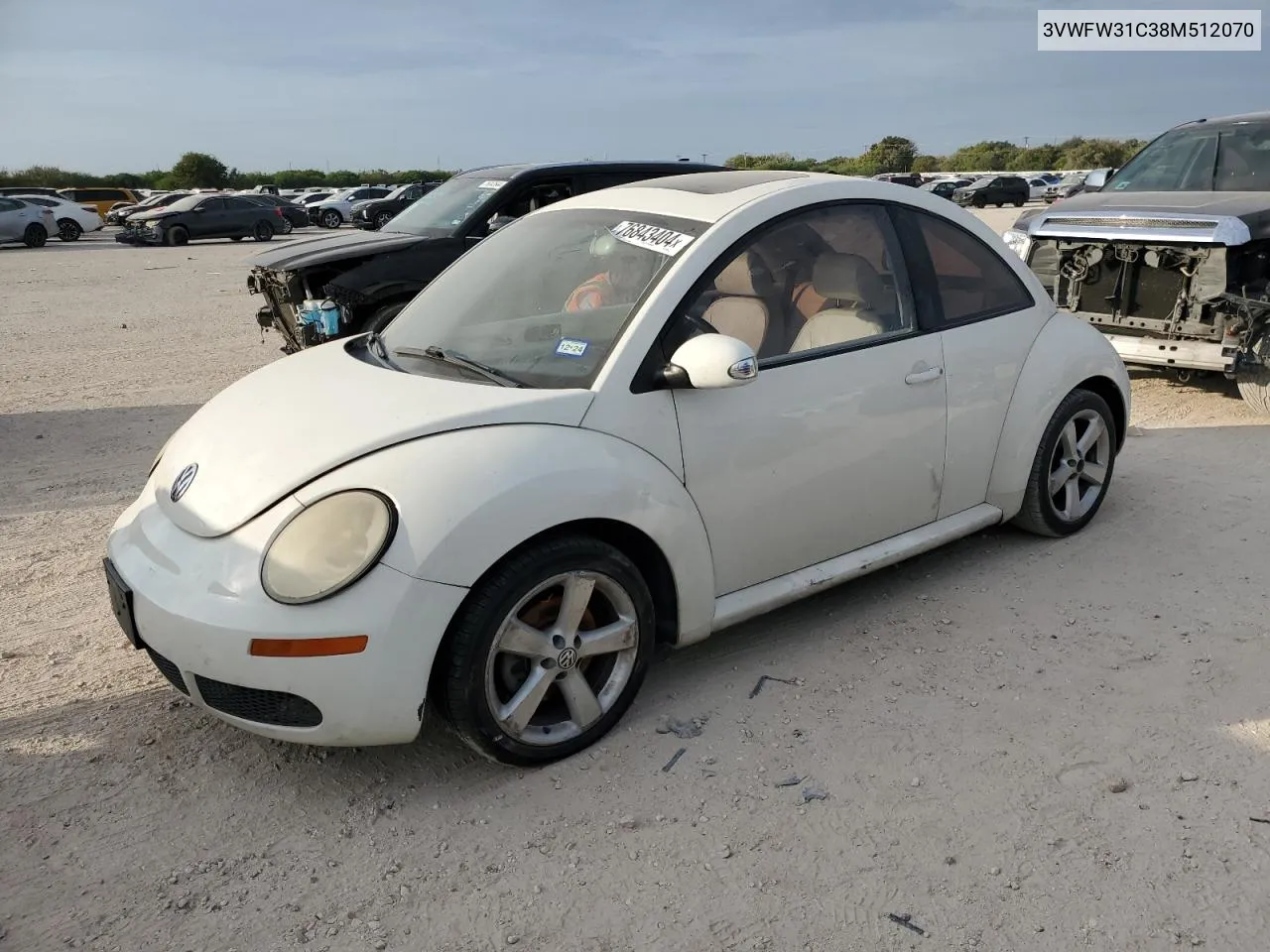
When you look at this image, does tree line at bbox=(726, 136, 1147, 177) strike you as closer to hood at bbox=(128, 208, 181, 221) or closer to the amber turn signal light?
hood at bbox=(128, 208, 181, 221)

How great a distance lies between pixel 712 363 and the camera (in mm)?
3109

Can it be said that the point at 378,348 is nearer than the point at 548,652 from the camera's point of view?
No

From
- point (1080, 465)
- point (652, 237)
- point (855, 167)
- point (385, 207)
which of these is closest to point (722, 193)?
point (652, 237)

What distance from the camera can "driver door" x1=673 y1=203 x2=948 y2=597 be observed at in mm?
3365

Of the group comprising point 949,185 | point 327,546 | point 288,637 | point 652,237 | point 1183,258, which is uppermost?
point 949,185

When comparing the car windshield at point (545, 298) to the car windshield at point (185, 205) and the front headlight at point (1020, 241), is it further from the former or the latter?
the car windshield at point (185, 205)

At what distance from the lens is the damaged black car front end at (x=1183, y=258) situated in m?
6.62

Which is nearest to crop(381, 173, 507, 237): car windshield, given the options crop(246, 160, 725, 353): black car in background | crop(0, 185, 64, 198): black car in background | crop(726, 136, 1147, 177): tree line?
crop(246, 160, 725, 353): black car in background

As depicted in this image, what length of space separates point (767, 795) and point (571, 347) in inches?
58.9

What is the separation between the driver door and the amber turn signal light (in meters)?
1.14

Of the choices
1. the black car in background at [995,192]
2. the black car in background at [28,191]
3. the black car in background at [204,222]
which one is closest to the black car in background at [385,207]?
the black car in background at [204,222]

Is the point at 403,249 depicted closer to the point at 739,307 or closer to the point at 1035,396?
the point at 739,307

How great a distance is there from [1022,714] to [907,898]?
1.01 metres

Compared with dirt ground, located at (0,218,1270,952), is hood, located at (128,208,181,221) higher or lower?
higher
